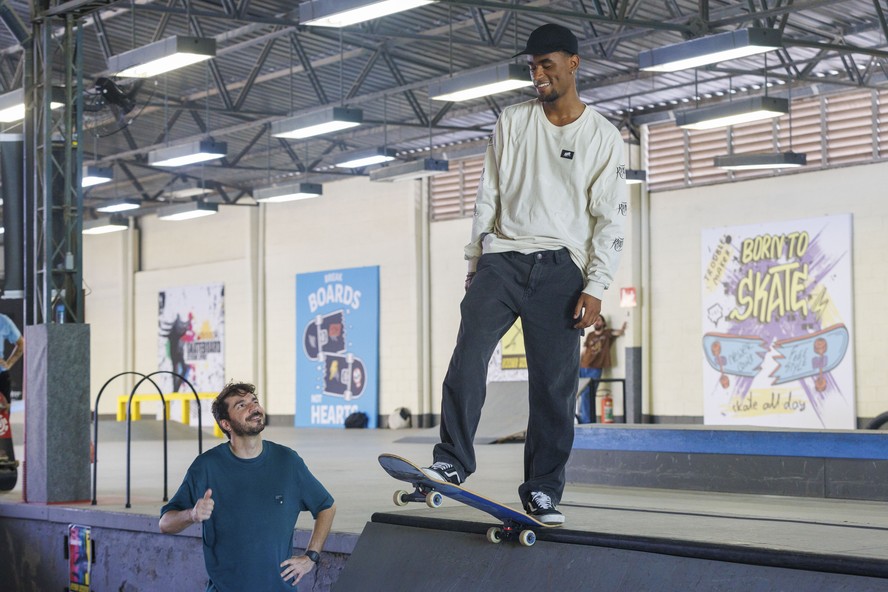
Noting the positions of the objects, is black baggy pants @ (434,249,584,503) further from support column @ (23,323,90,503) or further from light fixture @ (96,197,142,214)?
light fixture @ (96,197,142,214)

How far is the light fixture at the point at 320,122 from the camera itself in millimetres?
14148

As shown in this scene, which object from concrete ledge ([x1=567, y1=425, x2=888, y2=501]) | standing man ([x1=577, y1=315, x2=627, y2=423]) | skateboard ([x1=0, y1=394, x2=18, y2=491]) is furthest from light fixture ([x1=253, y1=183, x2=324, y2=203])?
concrete ledge ([x1=567, y1=425, x2=888, y2=501])

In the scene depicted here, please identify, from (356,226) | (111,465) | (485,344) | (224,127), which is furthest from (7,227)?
(356,226)

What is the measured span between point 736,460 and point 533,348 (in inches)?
162

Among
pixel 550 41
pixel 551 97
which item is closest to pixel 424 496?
pixel 551 97

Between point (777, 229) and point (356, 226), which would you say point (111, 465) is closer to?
point (777, 229)

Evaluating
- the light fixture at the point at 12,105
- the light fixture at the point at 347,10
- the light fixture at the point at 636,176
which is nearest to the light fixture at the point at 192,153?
the light fixture at the point at 12,105

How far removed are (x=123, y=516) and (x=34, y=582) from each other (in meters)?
1.47

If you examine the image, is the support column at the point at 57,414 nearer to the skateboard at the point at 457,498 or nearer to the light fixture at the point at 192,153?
the skateboard at the point at 457,498

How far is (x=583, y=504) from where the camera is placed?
564 centimetres

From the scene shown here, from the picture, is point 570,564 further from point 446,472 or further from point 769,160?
point 769,160

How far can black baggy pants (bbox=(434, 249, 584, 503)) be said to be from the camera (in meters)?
4.42

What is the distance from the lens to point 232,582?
4777mm

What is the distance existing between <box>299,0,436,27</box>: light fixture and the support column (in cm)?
367
